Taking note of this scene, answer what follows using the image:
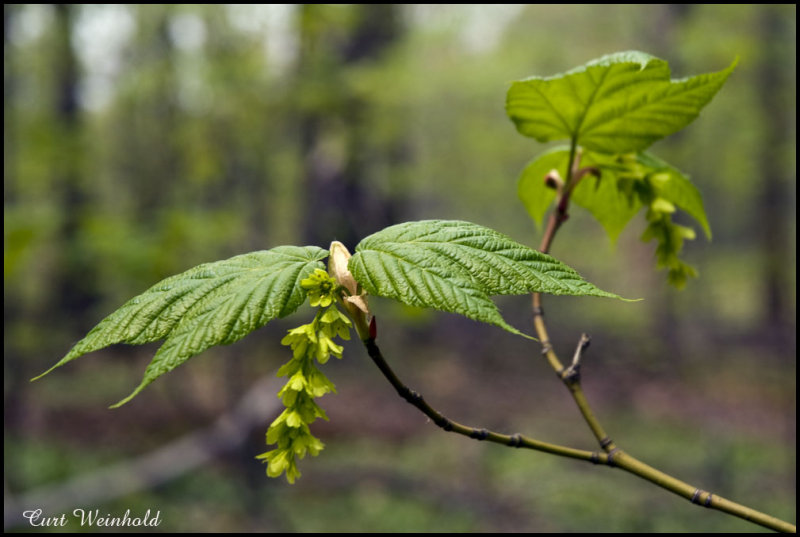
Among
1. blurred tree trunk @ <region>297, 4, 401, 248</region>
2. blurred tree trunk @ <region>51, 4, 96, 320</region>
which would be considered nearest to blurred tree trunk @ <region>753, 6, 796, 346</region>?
blurred tree trunk @ <region>297, 4, 401, 248</region>

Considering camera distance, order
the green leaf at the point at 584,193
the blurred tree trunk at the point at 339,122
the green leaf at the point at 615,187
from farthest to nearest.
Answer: the blurred tree trunk at the point at 339,122, the green leaf at the point at 584,193, the green leaf at the point at 615,187

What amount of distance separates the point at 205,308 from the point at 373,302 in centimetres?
554

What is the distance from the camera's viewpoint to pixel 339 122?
6367 millimetres

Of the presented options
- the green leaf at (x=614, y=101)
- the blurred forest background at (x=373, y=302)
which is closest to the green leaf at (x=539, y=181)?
the green leaf at (x=614, y=101)

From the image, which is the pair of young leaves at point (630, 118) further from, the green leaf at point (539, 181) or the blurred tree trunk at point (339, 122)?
the blurred tree trunk at point (339, 122)

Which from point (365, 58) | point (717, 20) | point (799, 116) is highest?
point (717, 20)

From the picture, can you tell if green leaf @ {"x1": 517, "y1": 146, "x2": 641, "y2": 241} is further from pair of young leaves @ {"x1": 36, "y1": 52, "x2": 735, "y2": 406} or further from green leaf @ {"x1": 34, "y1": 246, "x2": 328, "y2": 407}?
green leaf @ {"x1": 34, "y1": 246, "x2": 328, "y2": 407}

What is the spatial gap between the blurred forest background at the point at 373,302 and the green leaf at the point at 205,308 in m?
2.48

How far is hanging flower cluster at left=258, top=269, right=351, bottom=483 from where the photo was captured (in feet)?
2.32

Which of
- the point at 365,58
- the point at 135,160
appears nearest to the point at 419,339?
the point at 365,58

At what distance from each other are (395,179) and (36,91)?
10338 mm

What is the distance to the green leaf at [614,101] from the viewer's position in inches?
39.8

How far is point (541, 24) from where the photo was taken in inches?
522

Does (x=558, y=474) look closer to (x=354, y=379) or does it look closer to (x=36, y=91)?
(x=354, y=379)
